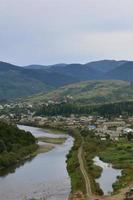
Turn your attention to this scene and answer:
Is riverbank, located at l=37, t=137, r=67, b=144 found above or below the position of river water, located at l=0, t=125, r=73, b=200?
above

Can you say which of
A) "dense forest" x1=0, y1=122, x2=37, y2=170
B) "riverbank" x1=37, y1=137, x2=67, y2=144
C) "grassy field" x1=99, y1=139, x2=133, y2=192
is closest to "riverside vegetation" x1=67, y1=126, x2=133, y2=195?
"grassy field" x1=99, y1=139, x2=133, y2=192

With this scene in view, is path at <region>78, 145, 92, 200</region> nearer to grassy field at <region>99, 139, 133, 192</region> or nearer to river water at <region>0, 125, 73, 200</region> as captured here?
river water at <region>0, 125, 73, 200</region>

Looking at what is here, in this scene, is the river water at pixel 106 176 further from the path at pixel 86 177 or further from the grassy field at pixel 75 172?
the grassy field at pixel 75 172

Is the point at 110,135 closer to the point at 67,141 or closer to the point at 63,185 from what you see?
the point at 67,141

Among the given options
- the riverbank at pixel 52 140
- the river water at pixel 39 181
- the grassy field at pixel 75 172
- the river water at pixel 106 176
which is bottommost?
the river water at pixel 39 181

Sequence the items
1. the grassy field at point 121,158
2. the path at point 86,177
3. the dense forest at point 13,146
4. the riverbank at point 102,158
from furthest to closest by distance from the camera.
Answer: the dense forest at point 13,146 → the grassy field at point 121,158 → the riverbank at point 102,158 → the path at point 86,177

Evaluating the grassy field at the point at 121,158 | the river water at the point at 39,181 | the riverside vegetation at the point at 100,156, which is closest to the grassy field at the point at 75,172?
the riverside vegetation at the point at 100,156

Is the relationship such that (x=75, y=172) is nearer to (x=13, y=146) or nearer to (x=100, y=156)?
(x=100, y=156)
